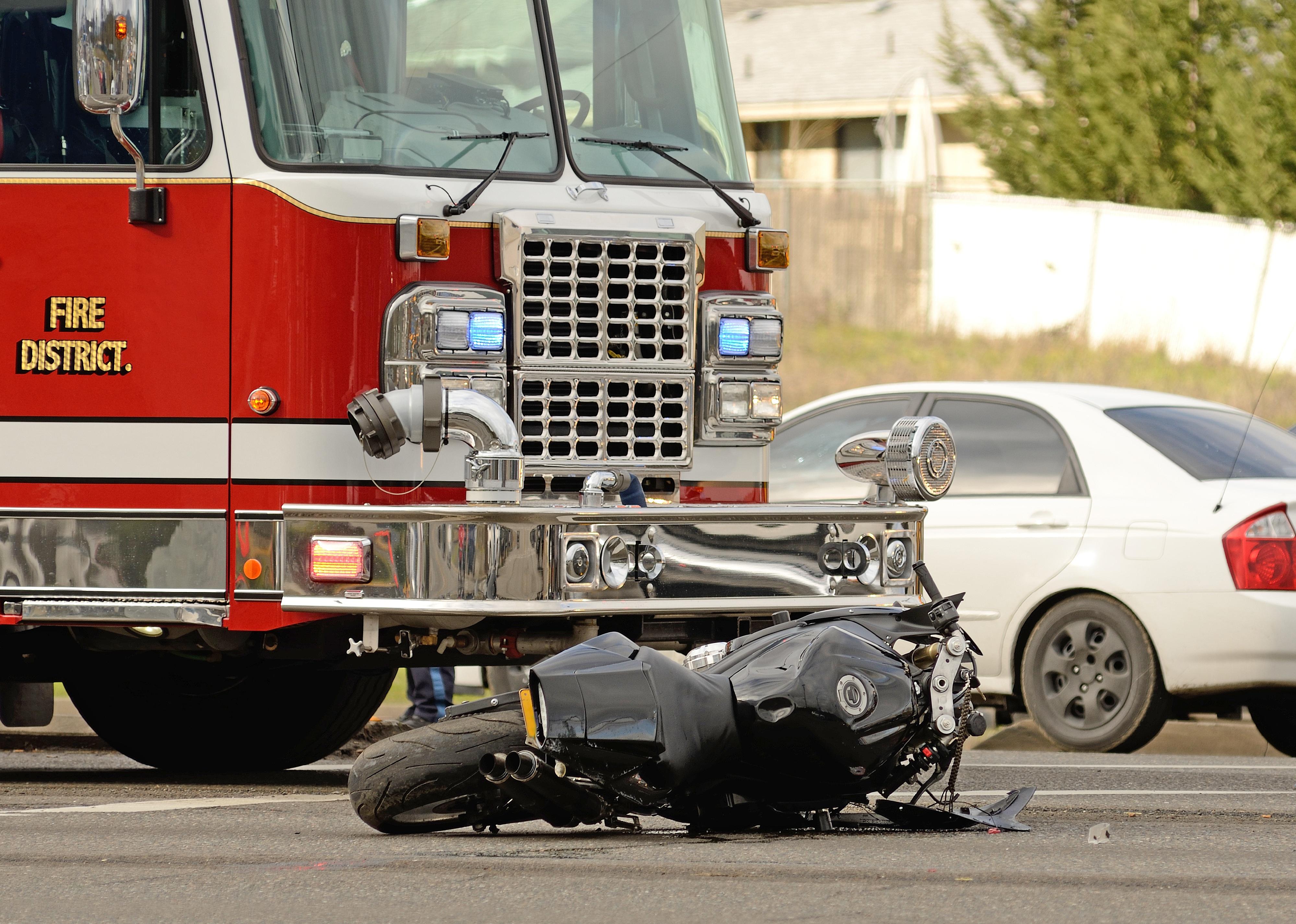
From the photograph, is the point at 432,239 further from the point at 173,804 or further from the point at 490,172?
the point at 173,804

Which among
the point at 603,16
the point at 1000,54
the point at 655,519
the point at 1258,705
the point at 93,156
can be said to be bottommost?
the point at 1258,705

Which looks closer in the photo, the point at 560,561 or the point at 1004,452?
the point at 560,561

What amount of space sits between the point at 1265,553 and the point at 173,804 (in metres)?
4.79

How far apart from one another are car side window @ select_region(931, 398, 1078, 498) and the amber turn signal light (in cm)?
282

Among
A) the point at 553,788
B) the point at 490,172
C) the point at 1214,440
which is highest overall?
the point at 490,172

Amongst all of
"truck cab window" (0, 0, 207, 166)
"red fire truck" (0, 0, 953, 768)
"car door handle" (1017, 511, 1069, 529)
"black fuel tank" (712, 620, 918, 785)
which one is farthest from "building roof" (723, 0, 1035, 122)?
"black fuel tank" (712, 620, 918, 785)

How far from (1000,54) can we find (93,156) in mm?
32657

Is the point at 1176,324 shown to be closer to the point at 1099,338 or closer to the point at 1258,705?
the point at 1099,338

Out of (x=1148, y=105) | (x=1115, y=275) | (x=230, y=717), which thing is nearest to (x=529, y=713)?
(x=230, y=717)

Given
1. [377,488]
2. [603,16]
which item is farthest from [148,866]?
[603,16]

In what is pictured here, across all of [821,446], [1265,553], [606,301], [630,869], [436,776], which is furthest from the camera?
[821,446]

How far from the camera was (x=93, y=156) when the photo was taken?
23.3ft

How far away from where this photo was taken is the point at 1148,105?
94.0 feet

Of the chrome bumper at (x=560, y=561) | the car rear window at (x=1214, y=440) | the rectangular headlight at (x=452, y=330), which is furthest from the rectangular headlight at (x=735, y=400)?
the car rear window at (x=1214, y=440)
